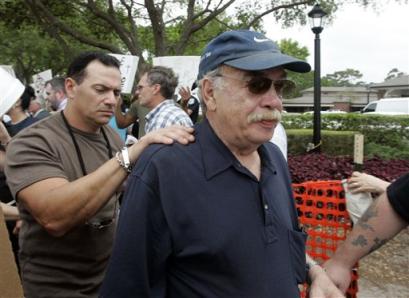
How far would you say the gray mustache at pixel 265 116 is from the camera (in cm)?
165

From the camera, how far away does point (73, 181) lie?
195 cm

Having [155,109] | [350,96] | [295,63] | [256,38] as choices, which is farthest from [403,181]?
[350,96]

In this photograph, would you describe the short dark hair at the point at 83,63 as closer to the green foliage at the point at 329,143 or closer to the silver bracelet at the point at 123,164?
the silver bracelet at the point at 123,164

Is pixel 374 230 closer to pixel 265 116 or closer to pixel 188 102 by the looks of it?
pixel 265 116

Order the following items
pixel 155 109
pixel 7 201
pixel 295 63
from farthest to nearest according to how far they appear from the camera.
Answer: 1. pixel 155 109
2. pixel 7 201
3. pixel 295 63

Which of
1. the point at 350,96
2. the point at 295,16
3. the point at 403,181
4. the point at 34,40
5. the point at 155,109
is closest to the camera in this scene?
the point at 403,181

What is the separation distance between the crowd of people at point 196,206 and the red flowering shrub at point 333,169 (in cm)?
394

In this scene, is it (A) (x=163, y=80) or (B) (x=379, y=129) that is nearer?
(A) (x=163, y=80)

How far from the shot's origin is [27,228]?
212 centimetres

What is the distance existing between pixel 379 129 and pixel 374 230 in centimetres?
1034

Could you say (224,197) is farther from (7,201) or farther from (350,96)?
(350,96)

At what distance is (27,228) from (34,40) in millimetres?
21921

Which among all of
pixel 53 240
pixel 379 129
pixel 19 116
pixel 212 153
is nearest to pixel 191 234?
pixel 212 153

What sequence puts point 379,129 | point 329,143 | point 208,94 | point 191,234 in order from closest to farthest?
point 191,234 < point 208,94 < point 329,143 < point 379,129
